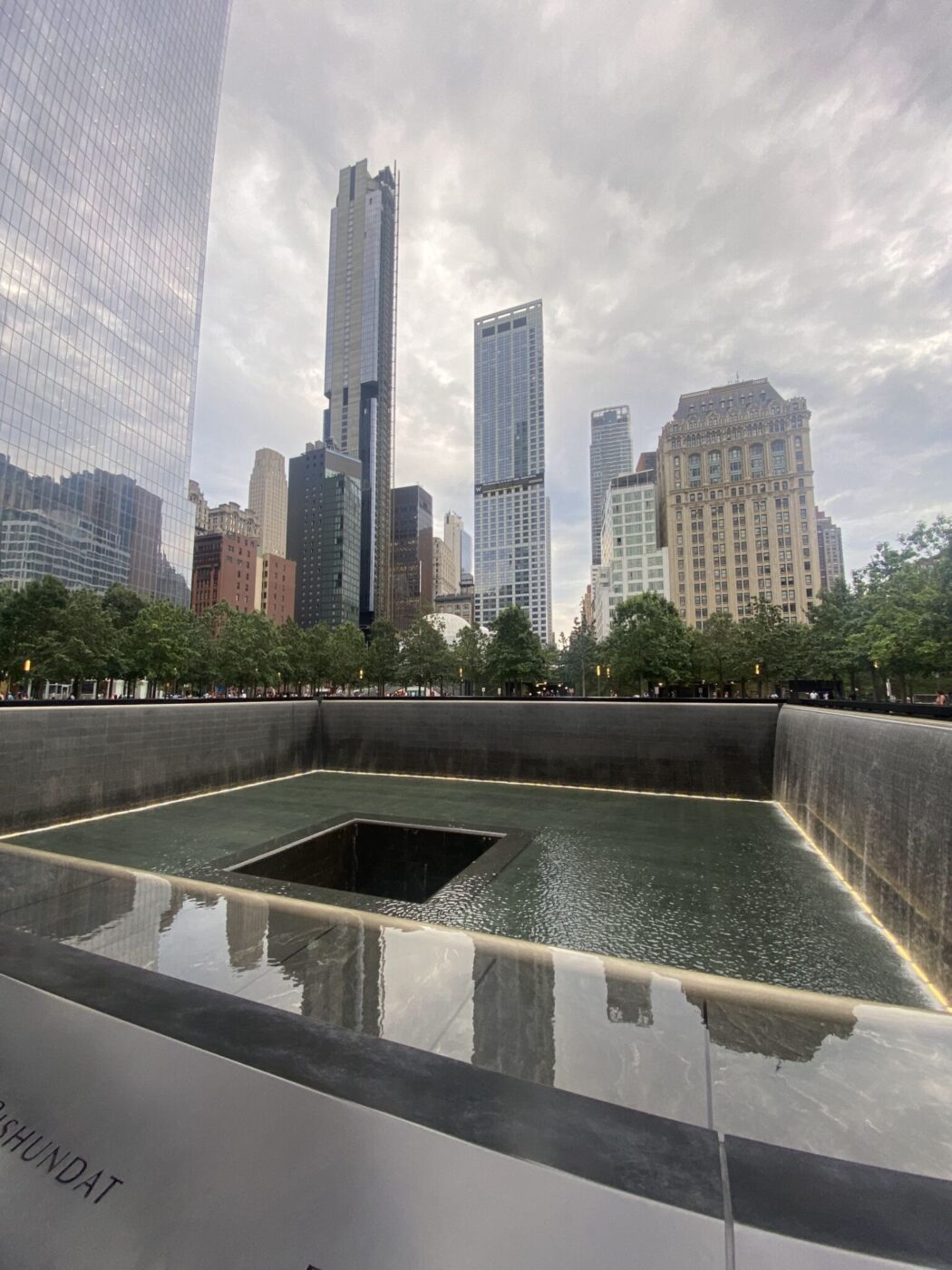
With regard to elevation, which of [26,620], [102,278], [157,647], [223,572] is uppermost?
[102,278]

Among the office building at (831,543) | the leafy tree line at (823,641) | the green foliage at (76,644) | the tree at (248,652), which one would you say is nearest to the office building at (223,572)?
the tree at (248,652)

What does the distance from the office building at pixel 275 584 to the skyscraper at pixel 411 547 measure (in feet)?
94.0

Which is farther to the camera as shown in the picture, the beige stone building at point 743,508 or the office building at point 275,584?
the office building at point 275,584

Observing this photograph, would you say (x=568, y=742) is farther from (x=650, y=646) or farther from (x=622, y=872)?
(x=650, y=646)

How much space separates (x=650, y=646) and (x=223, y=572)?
9813cm

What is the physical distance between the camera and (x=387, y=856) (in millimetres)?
11773

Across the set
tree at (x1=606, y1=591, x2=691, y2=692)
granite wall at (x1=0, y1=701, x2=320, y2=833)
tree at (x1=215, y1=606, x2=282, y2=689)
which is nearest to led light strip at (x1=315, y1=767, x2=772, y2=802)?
granite wall at (x1=0, y1=701, x2=320, y2=833)

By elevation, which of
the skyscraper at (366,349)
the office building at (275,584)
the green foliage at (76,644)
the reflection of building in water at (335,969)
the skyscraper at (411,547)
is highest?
the skyscraper at (366,349)

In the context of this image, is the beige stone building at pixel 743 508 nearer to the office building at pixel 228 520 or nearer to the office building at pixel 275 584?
the office building at pixel 275 584

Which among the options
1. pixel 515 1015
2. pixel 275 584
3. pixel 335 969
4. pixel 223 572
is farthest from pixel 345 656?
pixel 275 584

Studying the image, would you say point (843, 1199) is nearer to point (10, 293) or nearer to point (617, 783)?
point (617, 783)

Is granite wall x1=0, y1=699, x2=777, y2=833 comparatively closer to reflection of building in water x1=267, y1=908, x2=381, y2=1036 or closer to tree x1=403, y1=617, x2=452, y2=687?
reflection of building in water x1=267, y1=908, x2=381, y2=1036

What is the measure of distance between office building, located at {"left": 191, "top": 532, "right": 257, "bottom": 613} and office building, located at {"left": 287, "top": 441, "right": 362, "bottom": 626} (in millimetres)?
11178

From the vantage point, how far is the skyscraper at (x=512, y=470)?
156 metres
